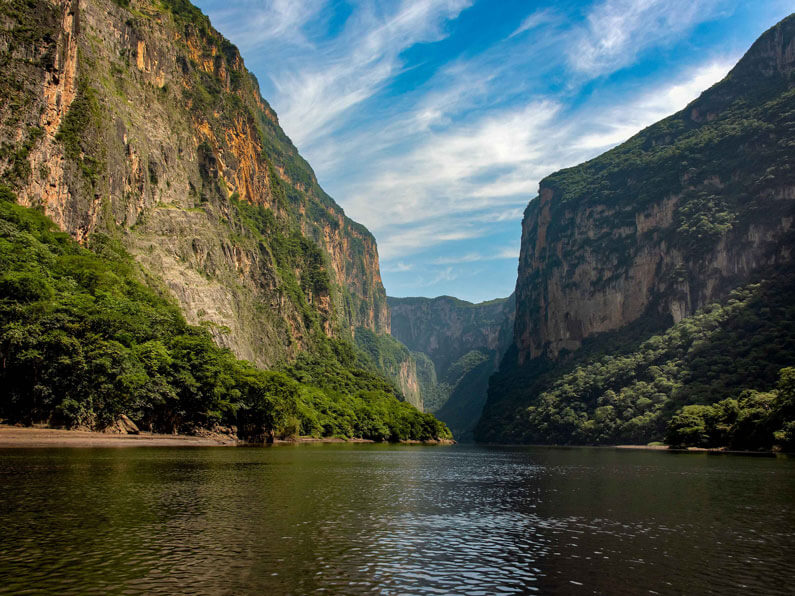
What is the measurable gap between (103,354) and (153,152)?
2830 inches

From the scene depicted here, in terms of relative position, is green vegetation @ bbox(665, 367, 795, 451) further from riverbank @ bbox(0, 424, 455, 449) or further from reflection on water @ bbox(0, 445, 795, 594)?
riverbank @ bbox(0, 424, 455, 449)

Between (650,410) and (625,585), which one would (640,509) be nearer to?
(625,585)

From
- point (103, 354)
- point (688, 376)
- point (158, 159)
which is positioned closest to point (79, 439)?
point (103, 354)

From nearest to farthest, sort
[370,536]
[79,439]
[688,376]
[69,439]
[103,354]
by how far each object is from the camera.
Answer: [370,536], [69,439], [79,439], [103,354], [688,376]

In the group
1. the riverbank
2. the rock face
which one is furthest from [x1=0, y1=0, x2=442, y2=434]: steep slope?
the riverbank

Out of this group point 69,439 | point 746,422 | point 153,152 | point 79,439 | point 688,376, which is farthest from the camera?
point 688,376

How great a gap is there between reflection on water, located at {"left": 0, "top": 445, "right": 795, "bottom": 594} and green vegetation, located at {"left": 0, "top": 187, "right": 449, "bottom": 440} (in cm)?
2464

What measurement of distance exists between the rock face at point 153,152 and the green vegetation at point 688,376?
90447mm

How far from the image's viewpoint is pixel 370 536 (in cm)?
2127

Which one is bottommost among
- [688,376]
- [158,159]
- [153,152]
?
[688,376]

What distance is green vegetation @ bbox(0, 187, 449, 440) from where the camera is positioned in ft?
194

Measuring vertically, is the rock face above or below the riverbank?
above

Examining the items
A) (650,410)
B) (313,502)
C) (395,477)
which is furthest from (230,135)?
(313,502)

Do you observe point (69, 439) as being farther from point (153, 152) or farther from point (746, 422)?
point (746, 422)
